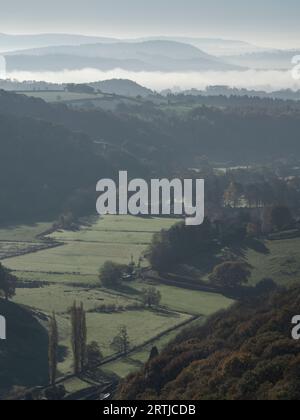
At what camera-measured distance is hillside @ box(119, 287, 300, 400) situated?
30.8m

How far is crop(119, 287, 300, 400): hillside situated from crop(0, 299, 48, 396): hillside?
7.41 metres

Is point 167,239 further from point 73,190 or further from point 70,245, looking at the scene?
point 73,190

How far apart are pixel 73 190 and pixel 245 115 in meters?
76.8

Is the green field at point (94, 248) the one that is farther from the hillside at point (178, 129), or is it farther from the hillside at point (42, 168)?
the hillside at point (178, 129)

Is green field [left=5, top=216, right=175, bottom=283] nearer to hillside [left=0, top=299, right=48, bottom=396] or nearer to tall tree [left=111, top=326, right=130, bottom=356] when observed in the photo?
hillside [left=0, top=299, right=48, bottom=396]

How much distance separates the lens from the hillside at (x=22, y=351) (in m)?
43.8

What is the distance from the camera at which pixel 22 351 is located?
4753 cm

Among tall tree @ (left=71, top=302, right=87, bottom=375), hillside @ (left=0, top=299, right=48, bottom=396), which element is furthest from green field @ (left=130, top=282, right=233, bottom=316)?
tall tree @ (left=71, top=302, right=87, bottom=375)

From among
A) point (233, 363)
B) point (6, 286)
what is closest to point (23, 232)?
point (6, 286)

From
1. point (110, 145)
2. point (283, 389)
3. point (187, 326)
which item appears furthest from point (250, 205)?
point (283, 389)

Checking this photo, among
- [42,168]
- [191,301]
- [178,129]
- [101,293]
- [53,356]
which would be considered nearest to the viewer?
[53,356]

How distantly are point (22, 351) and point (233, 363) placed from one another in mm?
17658

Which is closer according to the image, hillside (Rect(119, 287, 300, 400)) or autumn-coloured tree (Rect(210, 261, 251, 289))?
hillside (Rect(119, 287, 300, 400))

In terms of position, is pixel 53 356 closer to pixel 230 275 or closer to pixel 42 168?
pixel 230 275
